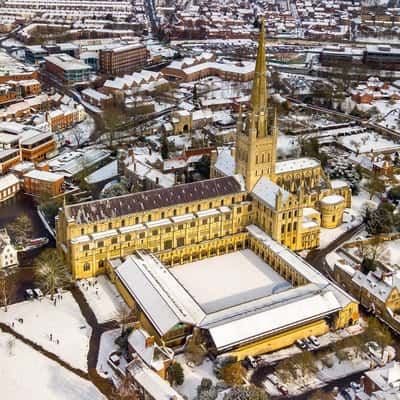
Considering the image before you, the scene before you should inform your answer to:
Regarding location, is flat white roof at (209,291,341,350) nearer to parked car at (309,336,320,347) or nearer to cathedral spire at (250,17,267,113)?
parked car at (309,336,320,347)

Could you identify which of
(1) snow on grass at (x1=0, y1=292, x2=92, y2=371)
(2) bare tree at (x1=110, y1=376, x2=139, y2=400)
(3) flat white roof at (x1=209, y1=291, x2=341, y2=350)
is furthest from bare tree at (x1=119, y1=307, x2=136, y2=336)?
(3) flat white roof at (x1=209, y1=291, x2=341, y2=350)

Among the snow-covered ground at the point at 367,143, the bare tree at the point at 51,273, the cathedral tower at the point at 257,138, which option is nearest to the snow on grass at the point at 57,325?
the bare tree at the point at 51,273

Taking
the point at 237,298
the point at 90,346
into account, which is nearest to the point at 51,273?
the point at 90,346

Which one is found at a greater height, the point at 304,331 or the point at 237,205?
the point at 237,205

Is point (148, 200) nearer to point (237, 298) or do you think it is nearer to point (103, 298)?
point (103, 298)

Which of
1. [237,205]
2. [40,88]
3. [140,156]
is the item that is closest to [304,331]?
[237,205]

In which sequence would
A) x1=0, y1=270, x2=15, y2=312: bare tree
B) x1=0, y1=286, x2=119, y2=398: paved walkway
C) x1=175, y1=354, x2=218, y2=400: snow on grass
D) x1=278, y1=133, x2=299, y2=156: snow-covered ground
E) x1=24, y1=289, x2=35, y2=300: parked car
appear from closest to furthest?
x1=175, y1=354, x2=218, y2=400: snow on grass
x1=0, y1=286, x2=119, y2=398: paved walkway
x1=0, y1=270, x2=15, y2=312: bare tree
x1=24, y1=289, x2=35, y2=300: parked car
x1=278, y1=133, x2=299, y2=156: snow-covered ground

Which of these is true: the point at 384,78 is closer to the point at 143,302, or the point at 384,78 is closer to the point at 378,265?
the point at 378,265
